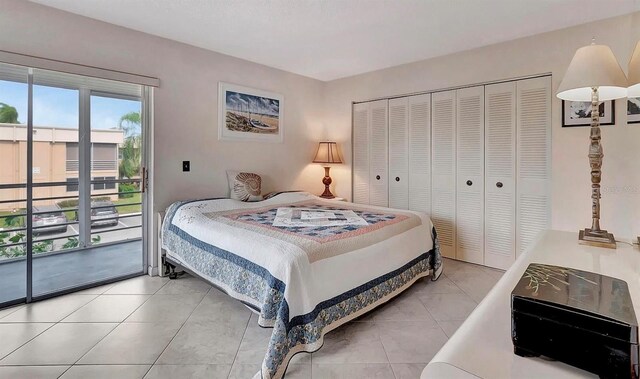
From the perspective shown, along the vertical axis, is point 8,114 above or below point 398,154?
above

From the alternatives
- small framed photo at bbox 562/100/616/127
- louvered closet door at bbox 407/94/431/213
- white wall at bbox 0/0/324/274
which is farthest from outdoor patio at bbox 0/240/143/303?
small framed photo at bbox 562/100/616/127

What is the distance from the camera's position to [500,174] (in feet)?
10.6

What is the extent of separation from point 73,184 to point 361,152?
3275mm

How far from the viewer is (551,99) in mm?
2898

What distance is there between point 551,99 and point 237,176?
10.5 feet

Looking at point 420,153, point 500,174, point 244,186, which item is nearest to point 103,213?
point 244,186

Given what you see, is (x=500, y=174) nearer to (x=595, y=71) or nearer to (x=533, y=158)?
(x=533, y=158)

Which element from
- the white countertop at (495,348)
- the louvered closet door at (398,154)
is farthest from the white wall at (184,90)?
the white countertop at (495,348)

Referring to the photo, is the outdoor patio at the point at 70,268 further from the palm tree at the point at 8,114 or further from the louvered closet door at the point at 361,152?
the louvered closet door at the point at 361,152

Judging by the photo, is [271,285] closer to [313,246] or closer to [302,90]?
[313,246]

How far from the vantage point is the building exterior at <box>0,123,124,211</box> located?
256 centimetres

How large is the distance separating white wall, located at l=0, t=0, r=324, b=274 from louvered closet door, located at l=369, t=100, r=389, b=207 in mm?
905

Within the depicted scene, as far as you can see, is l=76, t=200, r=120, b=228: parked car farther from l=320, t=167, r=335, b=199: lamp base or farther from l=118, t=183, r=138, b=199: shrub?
l=320, t=167, r=335, b=199: lamp base

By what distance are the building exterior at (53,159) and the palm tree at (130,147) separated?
0.05 meters
